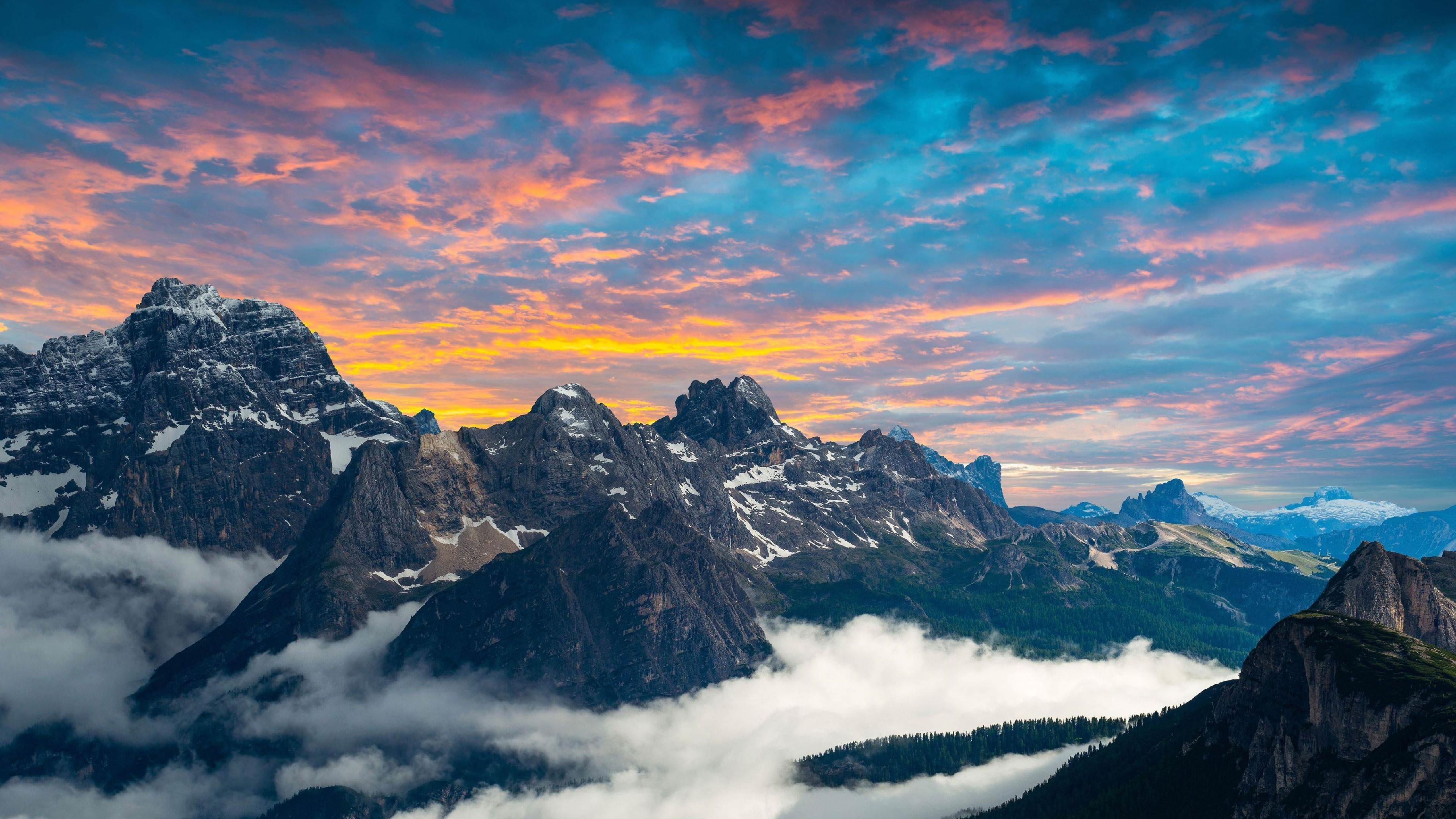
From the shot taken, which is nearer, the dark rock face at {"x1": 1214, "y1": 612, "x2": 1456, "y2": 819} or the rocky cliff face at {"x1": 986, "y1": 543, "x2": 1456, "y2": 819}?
the dark rock face at {"x1": 1214, "y1": 612, "x2": 1456, "y2": 819}

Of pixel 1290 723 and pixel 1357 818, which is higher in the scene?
pixel 1290 723

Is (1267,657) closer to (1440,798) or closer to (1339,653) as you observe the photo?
(1339,653)

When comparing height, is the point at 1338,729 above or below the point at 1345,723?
below

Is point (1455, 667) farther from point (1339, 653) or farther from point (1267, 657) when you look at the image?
point (1267, 657)

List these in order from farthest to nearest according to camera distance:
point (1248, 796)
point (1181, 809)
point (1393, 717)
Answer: point (1181, 809) < point (1248, 796) < point (1393, 717)

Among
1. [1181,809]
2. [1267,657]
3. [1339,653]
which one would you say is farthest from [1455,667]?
[1181,809]

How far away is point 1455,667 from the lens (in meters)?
168

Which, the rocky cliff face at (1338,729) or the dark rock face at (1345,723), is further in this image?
the rocky cliff face at (1338,729)

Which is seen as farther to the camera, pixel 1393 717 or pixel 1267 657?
pixel 1267 657

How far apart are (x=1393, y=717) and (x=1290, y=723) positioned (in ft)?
68.9

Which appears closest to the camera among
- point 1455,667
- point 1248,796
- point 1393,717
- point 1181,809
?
point 1393,717

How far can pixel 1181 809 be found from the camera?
196875 millimetres

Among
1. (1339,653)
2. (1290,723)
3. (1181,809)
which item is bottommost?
(1181,809)

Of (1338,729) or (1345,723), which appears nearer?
(1345,723)
